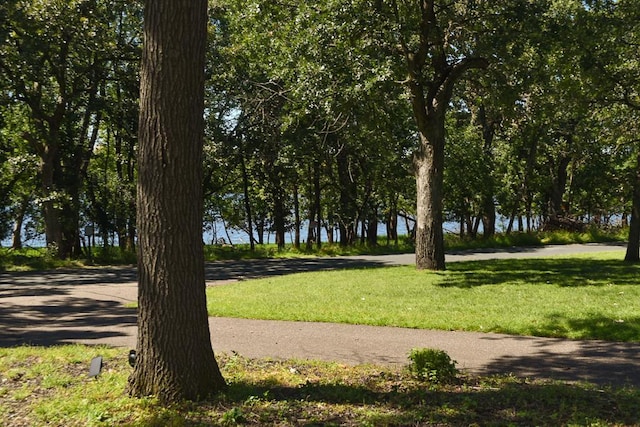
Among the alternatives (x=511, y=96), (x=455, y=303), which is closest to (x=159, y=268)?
(x=455, y=303)

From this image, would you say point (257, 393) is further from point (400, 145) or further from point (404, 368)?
point (400, 145)

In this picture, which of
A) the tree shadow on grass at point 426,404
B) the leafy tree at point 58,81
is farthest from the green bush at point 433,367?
the leafy tree at point 58,81

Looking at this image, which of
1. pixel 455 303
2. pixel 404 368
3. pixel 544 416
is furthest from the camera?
pixel 455 303

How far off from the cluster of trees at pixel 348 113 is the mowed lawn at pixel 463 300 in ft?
8.55

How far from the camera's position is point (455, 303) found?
10695 millimetres

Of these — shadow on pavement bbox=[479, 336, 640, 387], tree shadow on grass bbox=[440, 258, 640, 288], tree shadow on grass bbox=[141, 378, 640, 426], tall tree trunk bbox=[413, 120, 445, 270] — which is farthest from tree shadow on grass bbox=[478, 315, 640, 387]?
tall tree trunk bbox=[413, 120, 445, 270]

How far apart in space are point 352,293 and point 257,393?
722 cm

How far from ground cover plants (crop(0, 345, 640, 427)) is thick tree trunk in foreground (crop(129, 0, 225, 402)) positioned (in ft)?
0.96

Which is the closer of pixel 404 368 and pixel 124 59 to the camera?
pixel 404 368

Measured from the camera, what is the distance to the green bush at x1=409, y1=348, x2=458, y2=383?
5.71 m

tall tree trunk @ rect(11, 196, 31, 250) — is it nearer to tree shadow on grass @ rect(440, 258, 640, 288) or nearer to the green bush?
tree shadow on grass @ rect(440, 258, 640, 288)

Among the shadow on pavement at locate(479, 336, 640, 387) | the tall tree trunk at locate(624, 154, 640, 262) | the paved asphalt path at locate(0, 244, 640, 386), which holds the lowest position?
the shadow on pavement at locate(479, 336, 640, 387)

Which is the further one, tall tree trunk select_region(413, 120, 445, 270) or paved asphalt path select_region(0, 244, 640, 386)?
tall tree trunk select_region(413, 120, 445, 270)

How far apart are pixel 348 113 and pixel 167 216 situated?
34.9 ft
